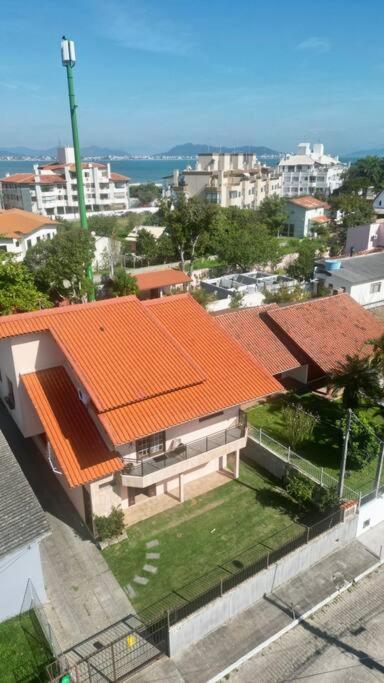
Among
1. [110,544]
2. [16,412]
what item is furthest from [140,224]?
[110,544]

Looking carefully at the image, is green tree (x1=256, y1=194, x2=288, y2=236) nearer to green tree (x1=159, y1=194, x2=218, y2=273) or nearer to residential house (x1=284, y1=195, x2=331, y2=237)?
residential house (x1=284, y1=195, x2=331, y2=237)

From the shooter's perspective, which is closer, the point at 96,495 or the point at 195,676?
the point at 195,676

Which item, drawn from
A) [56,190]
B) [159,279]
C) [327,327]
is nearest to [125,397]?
[327,327]

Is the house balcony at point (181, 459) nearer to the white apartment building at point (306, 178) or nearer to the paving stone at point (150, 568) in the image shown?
the paving stone at point (150, 568)

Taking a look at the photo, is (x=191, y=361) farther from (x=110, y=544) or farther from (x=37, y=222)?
(x=37, y=222)

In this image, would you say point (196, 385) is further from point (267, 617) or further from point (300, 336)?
point (300, 336)
